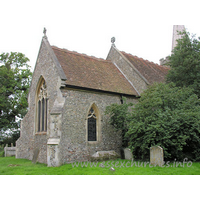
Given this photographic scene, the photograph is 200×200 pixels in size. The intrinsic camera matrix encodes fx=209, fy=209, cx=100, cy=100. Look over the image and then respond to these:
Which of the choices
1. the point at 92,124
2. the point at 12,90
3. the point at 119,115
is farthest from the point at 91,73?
the point at 12,90

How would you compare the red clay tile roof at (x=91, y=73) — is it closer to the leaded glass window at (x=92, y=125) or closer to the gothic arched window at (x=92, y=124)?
the gothic arched window at (x=92, y=124)

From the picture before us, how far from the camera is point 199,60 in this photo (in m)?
15.1

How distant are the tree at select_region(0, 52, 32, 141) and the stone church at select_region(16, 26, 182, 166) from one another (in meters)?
9.30

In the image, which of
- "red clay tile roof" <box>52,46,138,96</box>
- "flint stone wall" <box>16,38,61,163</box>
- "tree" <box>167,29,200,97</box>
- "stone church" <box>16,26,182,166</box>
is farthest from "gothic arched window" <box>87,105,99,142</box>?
"tree" <box>167,29,200,97</box>

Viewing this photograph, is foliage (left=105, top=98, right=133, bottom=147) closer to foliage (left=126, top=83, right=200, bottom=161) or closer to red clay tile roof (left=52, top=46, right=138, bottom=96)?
foliage (left=126, top=83, right=200, bottom=161)

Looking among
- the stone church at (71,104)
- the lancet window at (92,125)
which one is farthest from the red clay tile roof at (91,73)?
the lancet window at (92,125)

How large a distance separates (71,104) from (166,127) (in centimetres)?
548

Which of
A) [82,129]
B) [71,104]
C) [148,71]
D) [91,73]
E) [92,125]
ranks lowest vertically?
[82,129]

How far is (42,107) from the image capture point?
14312mm

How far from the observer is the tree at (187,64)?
14.9m

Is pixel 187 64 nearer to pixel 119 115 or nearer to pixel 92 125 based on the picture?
pixel 119 115

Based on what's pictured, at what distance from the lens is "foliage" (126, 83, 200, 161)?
1035 cm

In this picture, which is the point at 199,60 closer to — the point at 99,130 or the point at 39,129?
the point at 99,130

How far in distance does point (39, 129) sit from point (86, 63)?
6099 millimetres
